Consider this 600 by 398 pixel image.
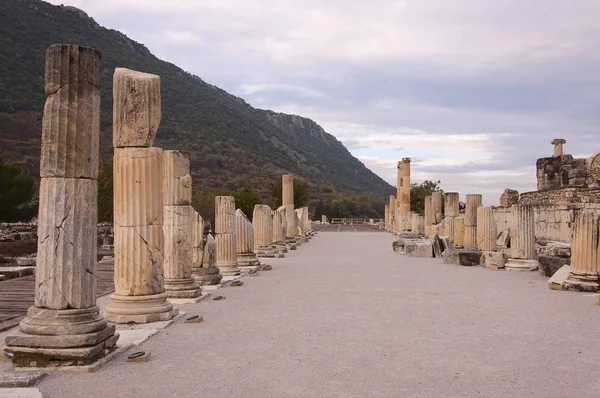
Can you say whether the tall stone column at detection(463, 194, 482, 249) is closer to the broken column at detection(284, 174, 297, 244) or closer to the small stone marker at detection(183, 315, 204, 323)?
the broken column at detection(284, 174, 297, 244)

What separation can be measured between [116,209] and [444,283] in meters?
8.16

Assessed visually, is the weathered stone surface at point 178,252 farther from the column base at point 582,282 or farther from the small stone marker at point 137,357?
the column base at point 582,282

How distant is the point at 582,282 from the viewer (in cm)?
1181

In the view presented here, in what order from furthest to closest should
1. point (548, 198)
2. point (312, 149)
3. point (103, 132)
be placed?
point (312, 149) < point (103, 132) < point (548, 198)

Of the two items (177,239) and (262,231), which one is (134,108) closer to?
(177,239)

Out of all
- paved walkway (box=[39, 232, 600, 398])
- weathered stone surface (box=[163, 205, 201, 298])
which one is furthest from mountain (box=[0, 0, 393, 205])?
paved walkway (box=[39, 232, 600, 398])

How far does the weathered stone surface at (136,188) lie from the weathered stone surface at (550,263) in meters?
10.1

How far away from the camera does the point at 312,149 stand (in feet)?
421

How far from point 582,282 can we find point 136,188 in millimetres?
8951

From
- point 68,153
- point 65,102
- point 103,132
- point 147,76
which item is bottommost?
point 68,153

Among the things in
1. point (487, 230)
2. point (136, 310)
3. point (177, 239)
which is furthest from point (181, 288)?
point (487, 230)

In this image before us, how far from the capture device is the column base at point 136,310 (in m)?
7.99

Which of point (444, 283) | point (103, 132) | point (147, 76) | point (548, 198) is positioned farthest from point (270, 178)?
point (147, 76)

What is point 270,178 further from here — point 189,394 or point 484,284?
point 189,394
